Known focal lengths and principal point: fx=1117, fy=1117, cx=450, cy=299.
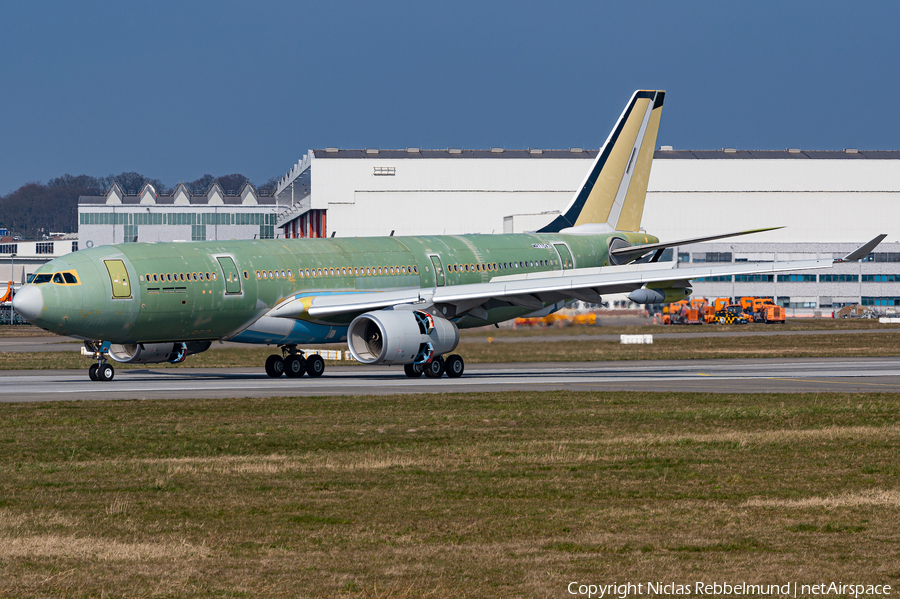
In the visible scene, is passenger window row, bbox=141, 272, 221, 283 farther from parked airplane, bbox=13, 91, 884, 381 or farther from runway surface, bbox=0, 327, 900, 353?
runway surface, bbox=0, 327, 900, 353

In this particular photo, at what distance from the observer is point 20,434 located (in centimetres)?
2194

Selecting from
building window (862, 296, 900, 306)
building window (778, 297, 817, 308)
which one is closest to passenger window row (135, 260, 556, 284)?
building window (778, 297, 817, 308)

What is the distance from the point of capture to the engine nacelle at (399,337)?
3584 centimetres

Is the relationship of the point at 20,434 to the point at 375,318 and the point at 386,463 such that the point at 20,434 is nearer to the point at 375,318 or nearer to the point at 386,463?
the point at 386,463

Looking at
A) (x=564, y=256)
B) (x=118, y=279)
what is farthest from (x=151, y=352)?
(x=564, y=256)

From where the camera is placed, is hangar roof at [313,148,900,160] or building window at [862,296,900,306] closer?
building window at [862,296,900,306]

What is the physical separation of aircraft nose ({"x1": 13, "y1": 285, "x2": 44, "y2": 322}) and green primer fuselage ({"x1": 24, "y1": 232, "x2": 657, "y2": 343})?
0.52 ft

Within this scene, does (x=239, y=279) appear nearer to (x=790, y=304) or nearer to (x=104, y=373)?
(x=104, y=373)

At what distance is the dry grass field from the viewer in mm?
10578

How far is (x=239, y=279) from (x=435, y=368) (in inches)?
284

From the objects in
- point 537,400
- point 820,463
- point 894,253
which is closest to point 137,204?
point 894,253

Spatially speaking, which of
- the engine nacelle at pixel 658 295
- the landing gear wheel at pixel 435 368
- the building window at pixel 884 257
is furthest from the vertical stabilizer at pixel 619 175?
the building window at pixel 884 257

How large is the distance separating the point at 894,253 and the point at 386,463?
123m

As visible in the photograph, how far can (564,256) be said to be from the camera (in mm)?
46031
